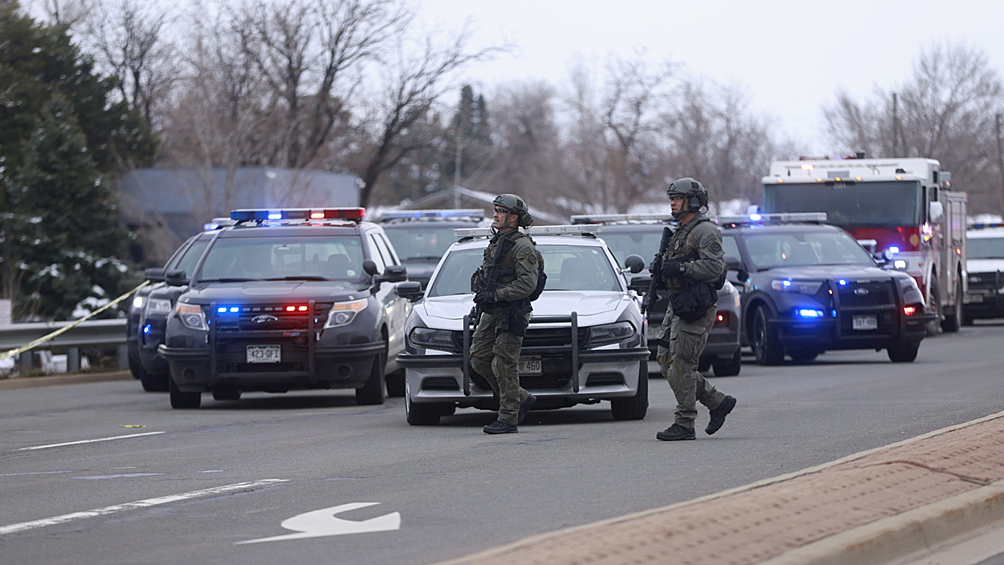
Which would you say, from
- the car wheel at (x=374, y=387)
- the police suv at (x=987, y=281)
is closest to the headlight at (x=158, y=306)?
the car wheel at (x=374, y=387)

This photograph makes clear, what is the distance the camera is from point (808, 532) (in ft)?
21.5

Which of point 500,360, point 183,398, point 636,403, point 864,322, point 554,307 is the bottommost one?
point 183,398

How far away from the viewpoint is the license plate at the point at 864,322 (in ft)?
66.0

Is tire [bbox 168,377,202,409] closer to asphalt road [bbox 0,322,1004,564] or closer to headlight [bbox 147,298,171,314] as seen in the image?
asphalt road [bbox 0,322,1004,564]

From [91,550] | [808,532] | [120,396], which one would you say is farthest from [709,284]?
[120,396]

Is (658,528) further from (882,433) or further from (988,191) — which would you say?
(988,191)

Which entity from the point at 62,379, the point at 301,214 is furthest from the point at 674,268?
the point at 62,379

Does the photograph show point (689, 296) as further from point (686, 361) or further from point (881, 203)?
point (881, 203)

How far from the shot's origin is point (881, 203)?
87.9 ft

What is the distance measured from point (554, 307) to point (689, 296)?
2092 millimetres

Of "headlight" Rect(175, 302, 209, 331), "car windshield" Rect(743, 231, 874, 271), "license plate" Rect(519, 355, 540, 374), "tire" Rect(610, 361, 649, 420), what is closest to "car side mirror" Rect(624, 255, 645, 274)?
"tire" Rect(610, 361, 649, 420)

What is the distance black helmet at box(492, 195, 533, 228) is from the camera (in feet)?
38.5

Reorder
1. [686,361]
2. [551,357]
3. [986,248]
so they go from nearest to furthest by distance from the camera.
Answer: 1. [686,361]
2. [551,357]
3. [986,248]

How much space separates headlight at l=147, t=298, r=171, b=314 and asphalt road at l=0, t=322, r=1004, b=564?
3.45 ft
